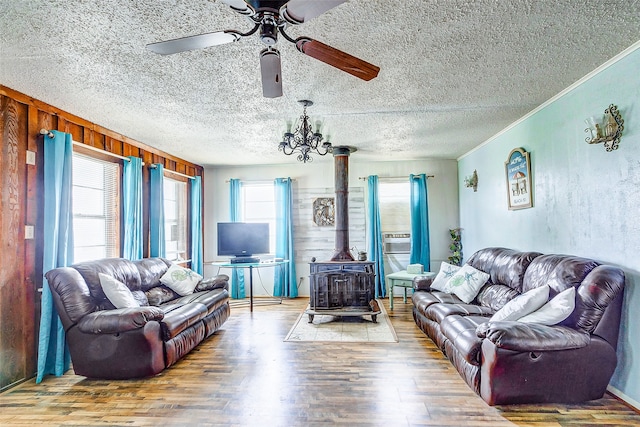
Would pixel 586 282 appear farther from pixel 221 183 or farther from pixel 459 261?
pixel 221 183

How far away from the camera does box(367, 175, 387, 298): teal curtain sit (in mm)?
6250

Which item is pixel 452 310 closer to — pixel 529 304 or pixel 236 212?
pixel 529 304

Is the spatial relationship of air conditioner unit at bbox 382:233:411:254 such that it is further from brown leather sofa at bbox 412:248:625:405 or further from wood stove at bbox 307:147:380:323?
brown leather sofa at bbox 412:248:625:405

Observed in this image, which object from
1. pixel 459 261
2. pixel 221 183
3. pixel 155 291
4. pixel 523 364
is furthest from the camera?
pixel 221 183

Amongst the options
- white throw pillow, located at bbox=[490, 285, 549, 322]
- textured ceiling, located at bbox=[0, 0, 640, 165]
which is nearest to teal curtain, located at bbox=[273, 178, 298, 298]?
textured ceiling, located at bbox=[0, 0, 640, 165]

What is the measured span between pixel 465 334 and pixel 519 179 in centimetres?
213

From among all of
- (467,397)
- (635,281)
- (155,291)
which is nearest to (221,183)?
(155,291)

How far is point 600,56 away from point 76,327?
15.0 ft

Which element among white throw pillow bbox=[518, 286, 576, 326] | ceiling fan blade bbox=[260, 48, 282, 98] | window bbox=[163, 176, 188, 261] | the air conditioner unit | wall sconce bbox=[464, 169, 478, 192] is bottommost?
white throw pillow bbox=[518, 286, 576, 326]

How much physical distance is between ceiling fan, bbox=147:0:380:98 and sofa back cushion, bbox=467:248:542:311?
2.52 metres

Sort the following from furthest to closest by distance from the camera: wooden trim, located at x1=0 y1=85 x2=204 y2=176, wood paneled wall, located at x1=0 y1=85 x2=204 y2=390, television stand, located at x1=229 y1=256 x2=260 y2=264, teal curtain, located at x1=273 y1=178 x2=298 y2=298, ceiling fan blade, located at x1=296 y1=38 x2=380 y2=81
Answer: teal curtain, located at x1=273 y1=178 x2=298 y2=298 < television stand, located at x1=229 y1=256 x2=260 y2=264 < wooden trim, located at x1=0 y1=85 x2=204 y2=176 < wood paneled wall, located at x1=0 y1=85 x2=204 y2=390 < ceiling fan blade, located at x1=296 y1=38 x2=380 y2=81

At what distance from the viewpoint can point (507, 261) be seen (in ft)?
12.4

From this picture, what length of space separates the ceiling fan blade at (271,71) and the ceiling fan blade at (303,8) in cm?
32

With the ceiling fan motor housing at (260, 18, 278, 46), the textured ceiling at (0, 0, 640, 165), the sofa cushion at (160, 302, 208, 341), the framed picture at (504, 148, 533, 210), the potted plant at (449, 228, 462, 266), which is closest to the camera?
the ceiling fan motor housing at (260, 18, 278, 46)
